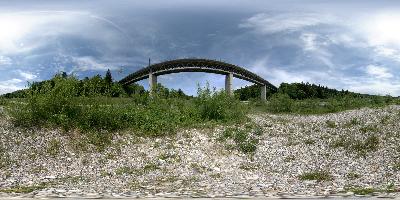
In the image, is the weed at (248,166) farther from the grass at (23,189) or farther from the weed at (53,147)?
the weed at (53,147)

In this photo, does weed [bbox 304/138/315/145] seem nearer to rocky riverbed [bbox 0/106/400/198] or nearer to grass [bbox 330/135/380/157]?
rocky riverbed [bbox 0/106/400/198]

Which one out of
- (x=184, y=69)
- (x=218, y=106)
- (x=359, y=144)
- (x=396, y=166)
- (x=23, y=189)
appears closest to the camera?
(x=23, y=189)

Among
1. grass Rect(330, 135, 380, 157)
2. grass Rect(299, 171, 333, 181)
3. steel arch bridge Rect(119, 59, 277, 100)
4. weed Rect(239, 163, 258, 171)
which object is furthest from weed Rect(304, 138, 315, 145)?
steel arch bridge Rect(119, 59, 277, 100)

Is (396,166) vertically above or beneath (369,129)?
beneath

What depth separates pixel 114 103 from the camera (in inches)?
1065

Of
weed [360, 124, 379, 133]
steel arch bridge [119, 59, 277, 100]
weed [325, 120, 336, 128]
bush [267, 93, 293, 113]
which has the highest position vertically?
steel arch bridge [119, 59, 277, 100]

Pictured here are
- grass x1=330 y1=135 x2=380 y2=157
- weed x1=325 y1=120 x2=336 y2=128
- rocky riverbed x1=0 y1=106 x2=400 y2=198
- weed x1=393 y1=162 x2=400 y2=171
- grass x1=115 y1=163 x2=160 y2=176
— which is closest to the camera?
rocky riverbed x1=0 y1=106 x2=400 y2=198

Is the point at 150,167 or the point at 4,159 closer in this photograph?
the point at 150,167

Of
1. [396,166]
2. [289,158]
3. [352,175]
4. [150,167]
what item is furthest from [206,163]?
[396,166]

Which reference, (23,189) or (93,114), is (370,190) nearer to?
(23,189)

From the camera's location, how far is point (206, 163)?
20.5 meters

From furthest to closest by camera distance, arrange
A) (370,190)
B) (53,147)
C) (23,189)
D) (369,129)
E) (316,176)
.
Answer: (369,129) → (53,147) → (316,176) → (23,189) → (370,190)

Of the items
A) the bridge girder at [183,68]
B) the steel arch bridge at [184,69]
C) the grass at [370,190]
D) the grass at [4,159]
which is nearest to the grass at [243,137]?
the grass at [370,190]

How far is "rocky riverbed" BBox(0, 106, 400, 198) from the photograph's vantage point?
1501 centimetres
